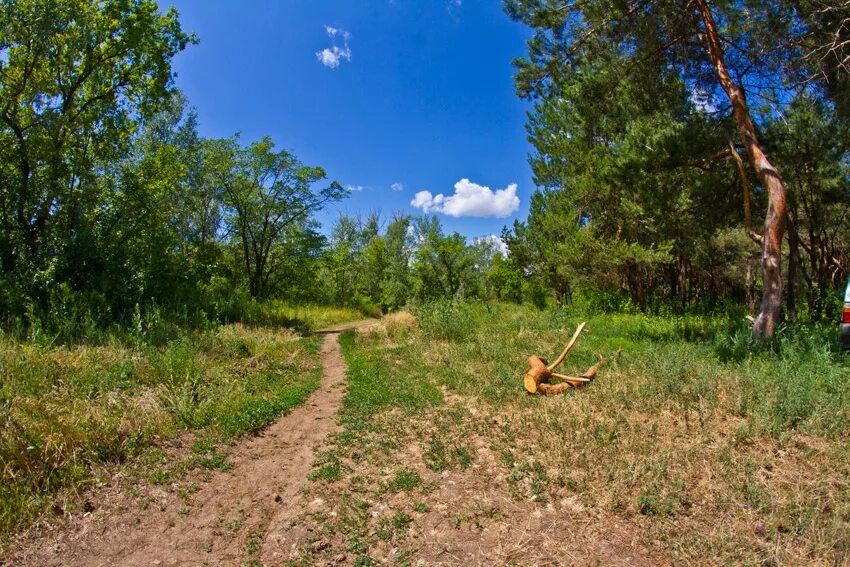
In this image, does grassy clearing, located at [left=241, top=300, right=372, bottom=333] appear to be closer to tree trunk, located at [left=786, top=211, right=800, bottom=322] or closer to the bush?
the bush

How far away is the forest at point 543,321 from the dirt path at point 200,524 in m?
0.19

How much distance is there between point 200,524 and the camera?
3447mm

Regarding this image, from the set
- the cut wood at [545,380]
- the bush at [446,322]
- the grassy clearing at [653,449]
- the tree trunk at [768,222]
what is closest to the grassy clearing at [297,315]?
the bush at [446,322]

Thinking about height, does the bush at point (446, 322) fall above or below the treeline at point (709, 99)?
below

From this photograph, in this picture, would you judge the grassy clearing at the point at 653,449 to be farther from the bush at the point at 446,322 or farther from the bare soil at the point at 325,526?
the bush at the point at 446,322

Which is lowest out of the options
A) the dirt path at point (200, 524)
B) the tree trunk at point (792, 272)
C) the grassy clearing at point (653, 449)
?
the dirt path at point (200, 524)

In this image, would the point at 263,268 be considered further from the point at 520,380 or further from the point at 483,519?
the point at 483,519

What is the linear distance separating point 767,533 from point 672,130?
6.98 metres

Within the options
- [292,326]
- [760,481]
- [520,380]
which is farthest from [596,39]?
[292,326]

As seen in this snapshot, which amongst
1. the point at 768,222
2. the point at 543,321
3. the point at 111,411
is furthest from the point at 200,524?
the point at 543,321

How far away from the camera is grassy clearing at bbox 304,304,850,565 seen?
9.67 feet

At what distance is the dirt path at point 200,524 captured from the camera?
3072mm

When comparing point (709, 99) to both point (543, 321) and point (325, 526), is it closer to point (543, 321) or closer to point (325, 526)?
point (543, 321)

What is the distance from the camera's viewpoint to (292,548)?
3.13m
